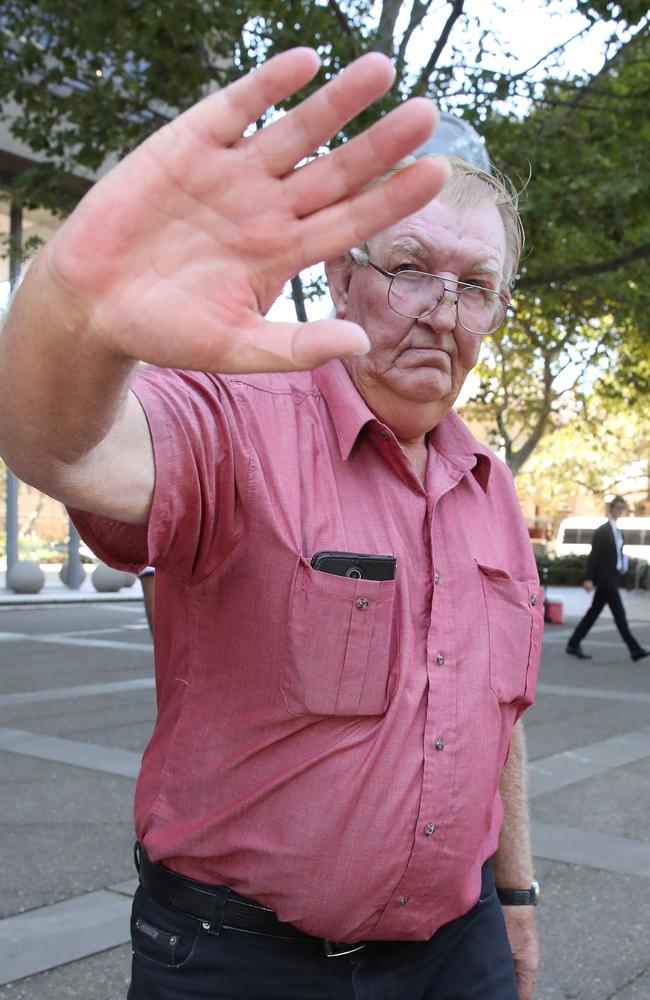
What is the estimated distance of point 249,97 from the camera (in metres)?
1.00

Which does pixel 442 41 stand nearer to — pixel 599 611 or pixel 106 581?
pixel 599 611

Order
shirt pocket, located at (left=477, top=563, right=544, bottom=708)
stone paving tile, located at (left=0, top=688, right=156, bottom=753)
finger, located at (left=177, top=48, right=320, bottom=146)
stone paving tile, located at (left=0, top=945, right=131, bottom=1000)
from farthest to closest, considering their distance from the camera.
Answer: stone paving tile, located at (left=0, top=688, right=156, bottom=753)
stone paving tile, located at (left=0, top=945, right=131, bottom=1000)
shirt pocket, located at (left=477, top=563, right=544, bottom=708)
finger, located at (left=177, top=48, right=320, bottom=146)

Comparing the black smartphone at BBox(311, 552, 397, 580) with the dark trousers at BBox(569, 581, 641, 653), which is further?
the dark trousers at BBox(569, 581, 641, 653)

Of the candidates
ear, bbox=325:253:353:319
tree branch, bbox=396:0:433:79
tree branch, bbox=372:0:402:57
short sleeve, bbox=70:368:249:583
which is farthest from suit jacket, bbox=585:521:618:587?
short sleeve, bbox=70:368:249:583

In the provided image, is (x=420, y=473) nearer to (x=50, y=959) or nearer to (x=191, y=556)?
(x=191, y=556)

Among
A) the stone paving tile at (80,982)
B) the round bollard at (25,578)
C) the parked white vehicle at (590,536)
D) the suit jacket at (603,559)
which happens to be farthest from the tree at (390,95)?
the parked white vehicle at (590,536)

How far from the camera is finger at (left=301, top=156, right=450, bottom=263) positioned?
107 centimetres

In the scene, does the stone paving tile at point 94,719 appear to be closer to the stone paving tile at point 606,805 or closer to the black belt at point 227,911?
the stone paving tile at point 606,805

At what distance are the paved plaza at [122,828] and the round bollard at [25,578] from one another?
31.1 ft

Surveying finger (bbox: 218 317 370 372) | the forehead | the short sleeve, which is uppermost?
the forehead

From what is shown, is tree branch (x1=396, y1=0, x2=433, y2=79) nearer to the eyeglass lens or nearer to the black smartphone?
the eyeglass lens

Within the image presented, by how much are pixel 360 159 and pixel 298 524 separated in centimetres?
64

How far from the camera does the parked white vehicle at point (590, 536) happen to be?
1423 inches

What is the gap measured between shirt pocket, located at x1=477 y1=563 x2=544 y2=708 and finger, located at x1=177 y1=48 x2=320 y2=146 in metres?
1.02
